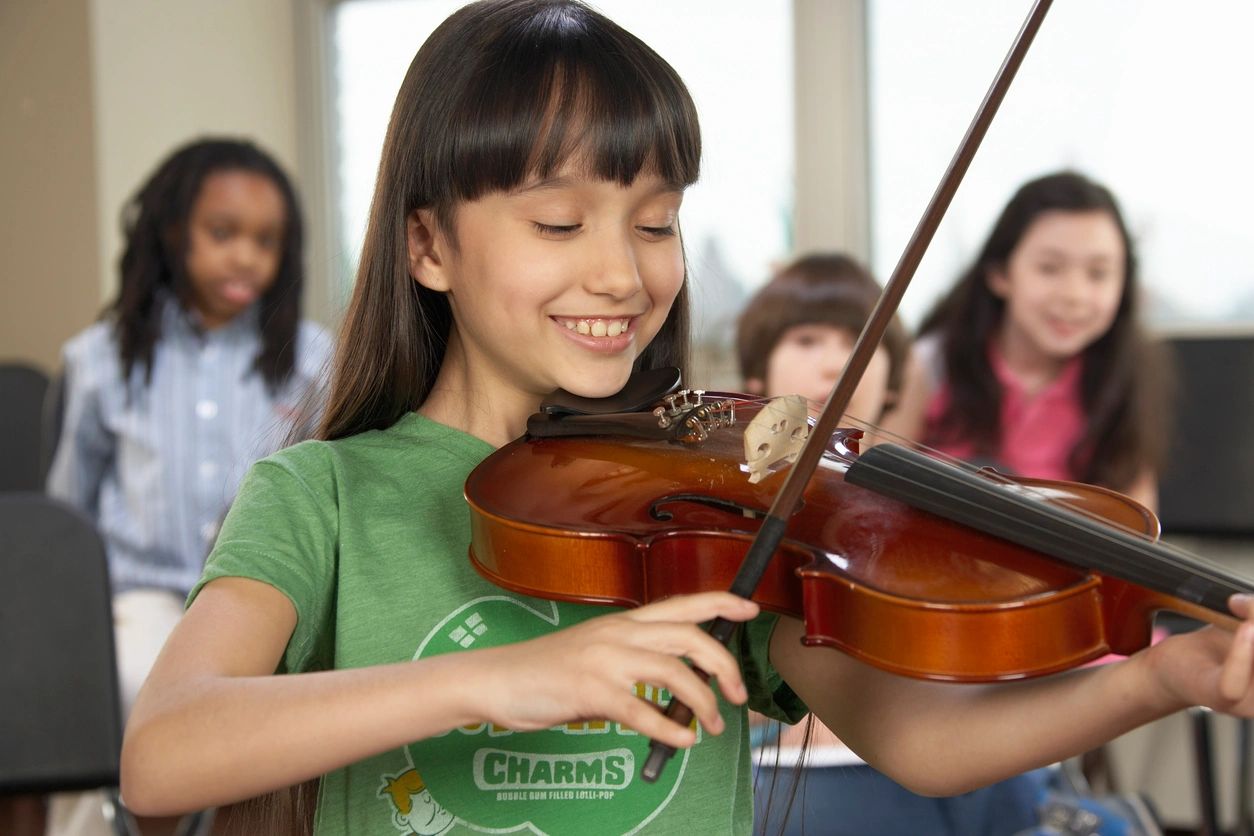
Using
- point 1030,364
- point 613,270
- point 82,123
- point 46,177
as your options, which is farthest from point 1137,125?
point 46,177

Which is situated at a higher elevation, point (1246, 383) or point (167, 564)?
point (1246, 383)

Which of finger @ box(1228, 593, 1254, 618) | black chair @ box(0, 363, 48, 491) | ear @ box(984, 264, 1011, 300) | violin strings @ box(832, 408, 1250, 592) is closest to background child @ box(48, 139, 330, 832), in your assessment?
black chair @ box(0, 363, 48, 491)

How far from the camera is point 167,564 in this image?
245cm

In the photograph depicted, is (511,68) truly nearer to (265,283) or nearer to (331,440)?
(331,440)

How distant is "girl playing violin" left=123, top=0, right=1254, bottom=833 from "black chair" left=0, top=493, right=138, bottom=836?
76 cm

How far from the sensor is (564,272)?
0.91 metres

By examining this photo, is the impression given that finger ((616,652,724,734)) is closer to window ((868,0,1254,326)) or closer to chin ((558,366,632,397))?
chin ((558,366,632,397))

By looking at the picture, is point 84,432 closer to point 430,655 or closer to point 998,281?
point 998,281

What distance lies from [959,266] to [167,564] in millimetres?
1573

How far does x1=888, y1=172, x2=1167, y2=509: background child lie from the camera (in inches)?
91.4

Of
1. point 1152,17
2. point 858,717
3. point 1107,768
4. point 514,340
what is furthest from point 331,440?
point 1152,17

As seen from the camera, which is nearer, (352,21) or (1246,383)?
(1246,383)

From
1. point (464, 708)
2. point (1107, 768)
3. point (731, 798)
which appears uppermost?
point (464, 708)

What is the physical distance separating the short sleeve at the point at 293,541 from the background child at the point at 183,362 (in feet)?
5.07
